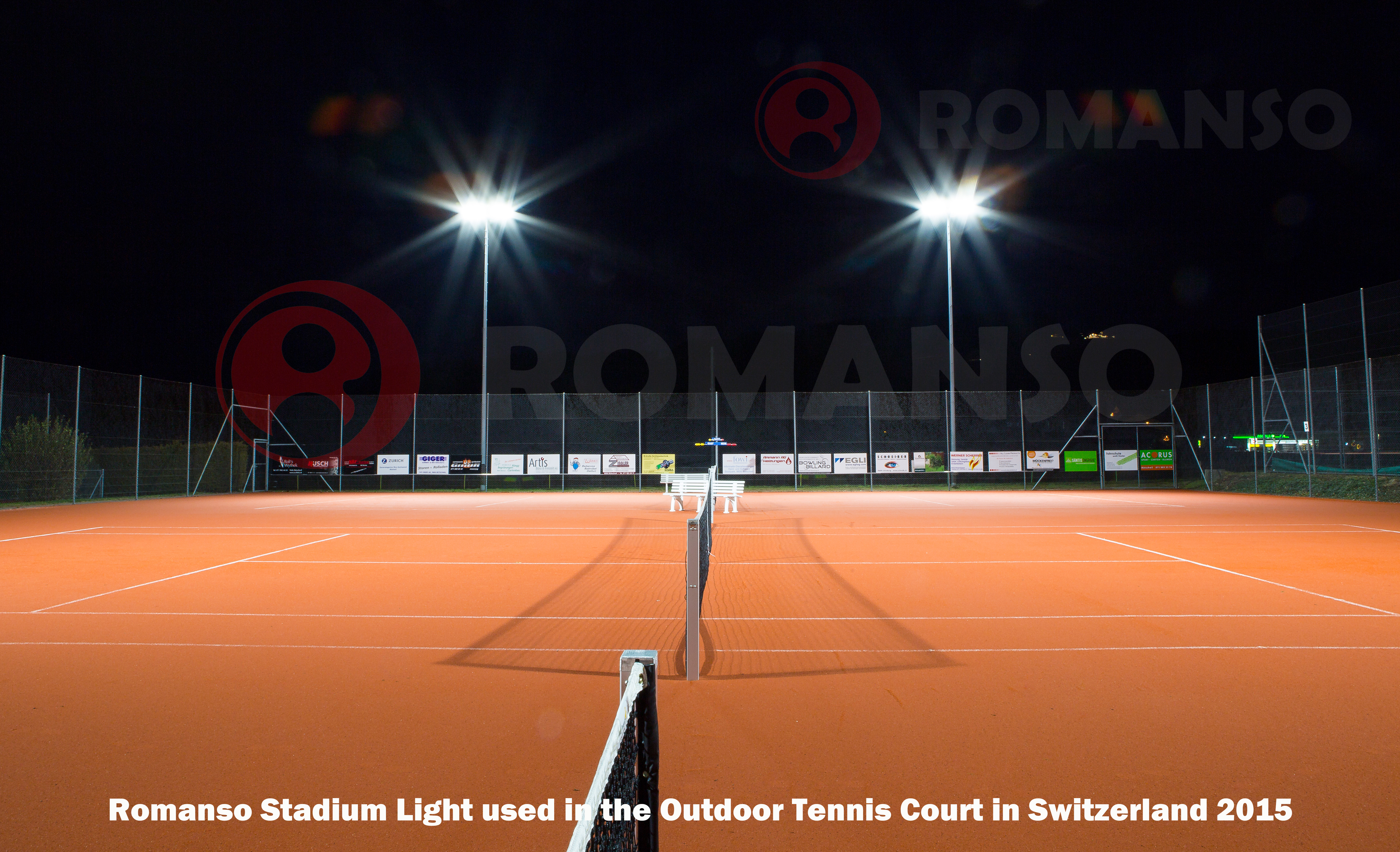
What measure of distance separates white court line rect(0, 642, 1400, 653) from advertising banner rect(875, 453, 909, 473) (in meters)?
23.5

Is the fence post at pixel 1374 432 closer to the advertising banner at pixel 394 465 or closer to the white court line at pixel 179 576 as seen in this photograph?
the white court line at pixel 179 576

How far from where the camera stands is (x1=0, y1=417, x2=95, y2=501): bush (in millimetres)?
17766

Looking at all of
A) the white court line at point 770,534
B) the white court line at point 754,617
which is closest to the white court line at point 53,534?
the white court line at point 770,534

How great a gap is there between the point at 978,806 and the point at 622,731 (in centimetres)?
194

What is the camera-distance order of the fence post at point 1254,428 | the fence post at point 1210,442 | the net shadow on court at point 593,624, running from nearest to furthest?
the net shadow on court at point 593,624, the fence post at point 1254,428, the fence post at point 1210,442

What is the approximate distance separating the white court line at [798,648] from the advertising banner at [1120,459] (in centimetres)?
2586

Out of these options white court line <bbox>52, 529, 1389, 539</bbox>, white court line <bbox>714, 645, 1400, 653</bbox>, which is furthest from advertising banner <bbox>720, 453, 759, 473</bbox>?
white court line <bbox>714, 645, 1400, 653</bbox>

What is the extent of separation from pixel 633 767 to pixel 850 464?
27034mm

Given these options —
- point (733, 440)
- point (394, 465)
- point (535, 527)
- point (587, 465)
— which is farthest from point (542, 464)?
point (535, 527)

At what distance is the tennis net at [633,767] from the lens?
61.9 inches

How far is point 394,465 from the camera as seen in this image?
2847cm

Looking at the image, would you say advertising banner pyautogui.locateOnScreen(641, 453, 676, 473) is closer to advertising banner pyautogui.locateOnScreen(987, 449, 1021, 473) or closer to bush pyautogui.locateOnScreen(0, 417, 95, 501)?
advertising banner pyautogui.locateOnScreen(987, 449, 1021, 473)

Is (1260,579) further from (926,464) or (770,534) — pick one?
(926,464)

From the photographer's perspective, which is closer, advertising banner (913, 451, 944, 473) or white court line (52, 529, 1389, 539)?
white court line (52, 529, 1389, 539)
